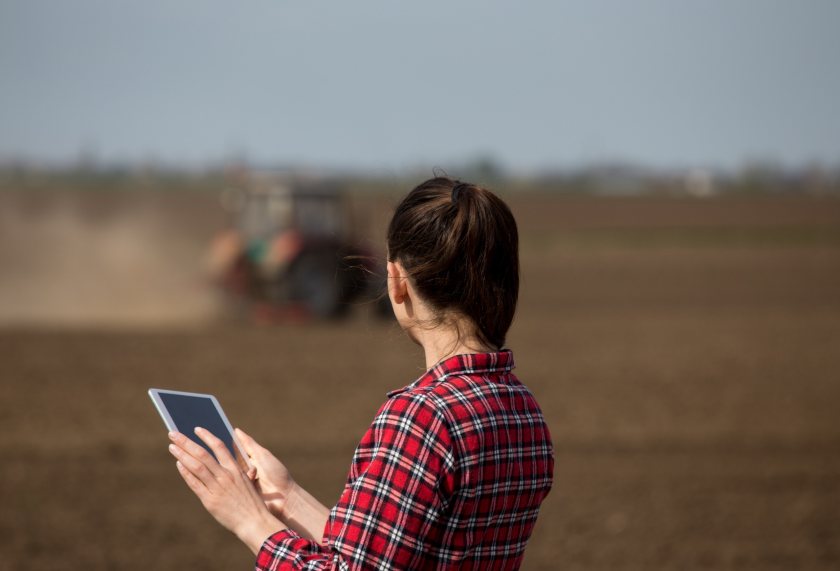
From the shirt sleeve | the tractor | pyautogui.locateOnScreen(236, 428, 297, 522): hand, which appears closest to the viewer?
the shirt sleeve

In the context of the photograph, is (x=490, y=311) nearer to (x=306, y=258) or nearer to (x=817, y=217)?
(x=306, y=258)

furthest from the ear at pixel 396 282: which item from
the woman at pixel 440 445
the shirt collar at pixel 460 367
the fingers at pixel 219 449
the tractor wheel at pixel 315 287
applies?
the tractor wheel at pixel 315 287

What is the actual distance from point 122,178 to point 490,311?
8399 centimetres

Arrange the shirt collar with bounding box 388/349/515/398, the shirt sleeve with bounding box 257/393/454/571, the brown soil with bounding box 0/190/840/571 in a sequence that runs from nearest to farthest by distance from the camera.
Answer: the shirt sleeve with bounding box 257/393/454/571, the shirt collar with bounding box 388/349/515/398, the brown soil with bounding box 0/190/840/571

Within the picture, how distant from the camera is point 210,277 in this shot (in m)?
16.7

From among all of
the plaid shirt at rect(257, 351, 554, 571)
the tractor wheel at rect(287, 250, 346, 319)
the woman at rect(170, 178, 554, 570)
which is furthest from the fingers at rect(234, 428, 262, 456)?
the tractor wheel at rect(287, 250, 346, 319)

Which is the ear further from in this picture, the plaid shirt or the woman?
the plaid shirt

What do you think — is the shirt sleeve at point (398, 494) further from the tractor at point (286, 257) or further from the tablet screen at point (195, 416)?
the tractor at point (286, 257)

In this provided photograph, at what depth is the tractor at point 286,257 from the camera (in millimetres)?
15914

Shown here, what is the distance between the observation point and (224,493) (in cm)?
174

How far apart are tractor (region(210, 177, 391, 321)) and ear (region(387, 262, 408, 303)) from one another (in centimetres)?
1354

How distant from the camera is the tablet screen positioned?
1.81m

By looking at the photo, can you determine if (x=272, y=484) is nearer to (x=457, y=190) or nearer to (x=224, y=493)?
(x=224, y=493)


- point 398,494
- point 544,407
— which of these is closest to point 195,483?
point 398,494
